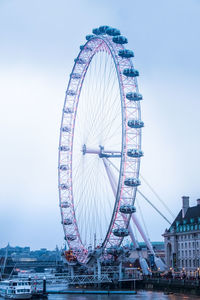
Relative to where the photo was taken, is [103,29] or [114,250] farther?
[103,29]

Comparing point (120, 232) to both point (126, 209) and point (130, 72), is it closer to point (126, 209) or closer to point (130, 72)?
point (126, 209)

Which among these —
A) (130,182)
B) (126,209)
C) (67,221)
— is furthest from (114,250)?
(67,221)

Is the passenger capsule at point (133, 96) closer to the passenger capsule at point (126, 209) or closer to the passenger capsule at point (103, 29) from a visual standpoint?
the passenger capsule at point (103, 29)

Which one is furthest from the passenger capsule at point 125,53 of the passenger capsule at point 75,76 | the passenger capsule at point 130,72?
the passenger capsule at point 75,76

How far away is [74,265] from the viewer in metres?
57.8

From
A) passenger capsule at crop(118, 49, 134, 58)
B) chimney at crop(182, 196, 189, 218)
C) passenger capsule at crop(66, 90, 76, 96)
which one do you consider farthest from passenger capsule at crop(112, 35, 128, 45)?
chimney at crop(182, 196, 189, 218)

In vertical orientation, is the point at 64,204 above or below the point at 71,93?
below

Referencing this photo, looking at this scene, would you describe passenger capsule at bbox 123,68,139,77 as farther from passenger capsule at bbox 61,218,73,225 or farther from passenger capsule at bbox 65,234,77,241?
passenger capsule at bbox 65,234,77,241

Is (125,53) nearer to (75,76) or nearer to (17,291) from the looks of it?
(75,76)

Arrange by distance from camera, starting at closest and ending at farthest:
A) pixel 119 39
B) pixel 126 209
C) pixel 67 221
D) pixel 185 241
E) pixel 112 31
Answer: pixel 126 209
pixel 119 39
pixel 112 31
pixel 67 221
pixel 185 241

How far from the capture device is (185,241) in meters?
61.8

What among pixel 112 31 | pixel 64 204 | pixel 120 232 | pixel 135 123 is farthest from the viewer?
pixel 64 204

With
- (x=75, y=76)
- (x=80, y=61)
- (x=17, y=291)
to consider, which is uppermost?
(x=80, y=61)

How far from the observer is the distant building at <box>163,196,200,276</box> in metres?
59.0
